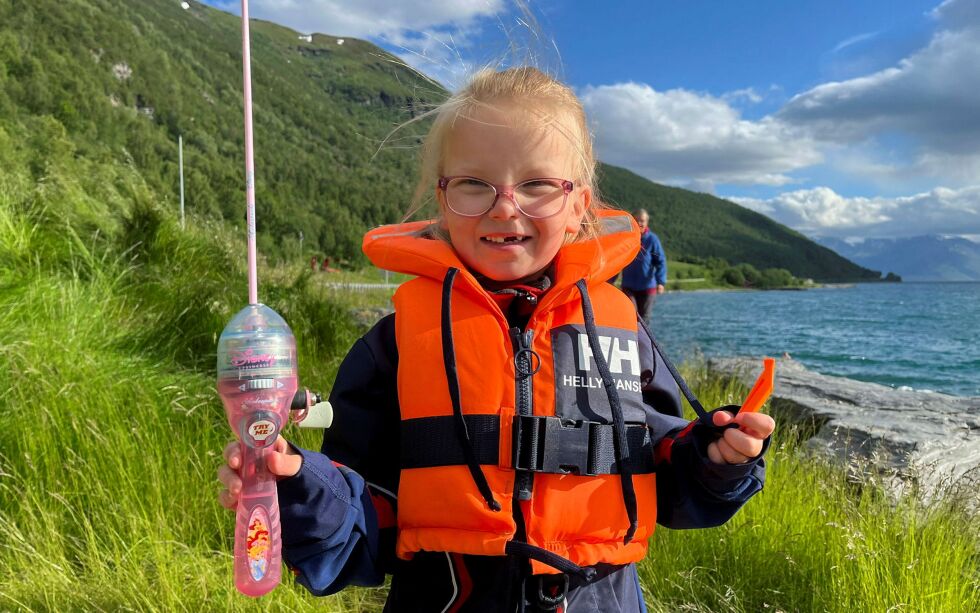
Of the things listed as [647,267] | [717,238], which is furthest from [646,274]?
[717,238]

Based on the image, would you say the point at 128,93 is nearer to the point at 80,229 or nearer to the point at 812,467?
the point at 80,229

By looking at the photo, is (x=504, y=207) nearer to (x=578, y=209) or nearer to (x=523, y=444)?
(x=578, y=209)

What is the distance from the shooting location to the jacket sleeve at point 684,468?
60.2 inches

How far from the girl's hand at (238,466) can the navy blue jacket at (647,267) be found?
923cm

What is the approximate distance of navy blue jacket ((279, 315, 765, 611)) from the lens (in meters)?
1.35

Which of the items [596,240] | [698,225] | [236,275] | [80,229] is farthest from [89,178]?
[698,225]

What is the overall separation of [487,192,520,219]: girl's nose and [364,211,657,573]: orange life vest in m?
0.17

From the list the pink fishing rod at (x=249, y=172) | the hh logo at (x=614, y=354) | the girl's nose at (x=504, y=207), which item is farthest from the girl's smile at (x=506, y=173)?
the pink fishing rod at (x=249, y=172)

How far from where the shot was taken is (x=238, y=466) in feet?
3.75

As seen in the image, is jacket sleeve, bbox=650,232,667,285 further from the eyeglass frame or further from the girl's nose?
the girl's nose

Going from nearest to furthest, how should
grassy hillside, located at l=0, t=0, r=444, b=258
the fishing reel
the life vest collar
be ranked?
the fishing reel, the life vest collar, grassy hillside, located at l=0, t=0, r=444, b=258

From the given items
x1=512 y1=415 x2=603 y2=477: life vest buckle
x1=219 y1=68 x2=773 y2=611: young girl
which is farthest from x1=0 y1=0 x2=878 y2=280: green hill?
x1=512 y1=415 x2=603 y2=477: life vest buckle

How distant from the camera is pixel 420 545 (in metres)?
1.52

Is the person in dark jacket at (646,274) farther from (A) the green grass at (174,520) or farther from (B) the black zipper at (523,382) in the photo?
(B) the black zipper at (523,382)
